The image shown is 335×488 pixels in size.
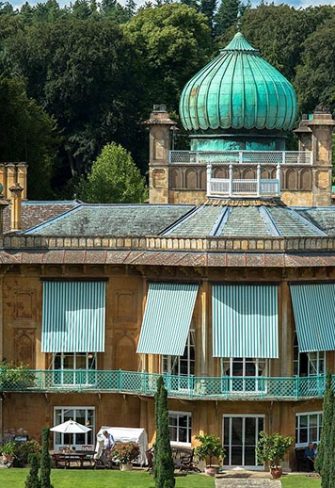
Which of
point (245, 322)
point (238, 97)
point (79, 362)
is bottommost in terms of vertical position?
point (79, 362)

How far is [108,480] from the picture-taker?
65.5 m

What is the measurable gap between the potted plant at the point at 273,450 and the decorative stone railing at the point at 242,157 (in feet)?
76.9

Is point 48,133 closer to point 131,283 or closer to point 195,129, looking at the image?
point 195,129

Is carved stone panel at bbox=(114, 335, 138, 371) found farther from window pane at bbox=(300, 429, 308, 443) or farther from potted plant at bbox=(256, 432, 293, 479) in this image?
→ window pane at bbox=(300, 429, 308, 443)

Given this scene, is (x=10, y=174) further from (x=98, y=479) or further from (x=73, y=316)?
(x=98, y=479)

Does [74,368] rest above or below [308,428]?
above

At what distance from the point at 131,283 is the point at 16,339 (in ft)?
14.5

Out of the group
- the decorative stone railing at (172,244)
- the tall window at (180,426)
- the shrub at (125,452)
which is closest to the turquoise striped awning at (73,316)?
the decorative stone railing at (172,244)

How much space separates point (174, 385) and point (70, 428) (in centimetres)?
377

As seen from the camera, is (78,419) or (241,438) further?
(78,419)

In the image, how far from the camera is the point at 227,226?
7106 centimetres

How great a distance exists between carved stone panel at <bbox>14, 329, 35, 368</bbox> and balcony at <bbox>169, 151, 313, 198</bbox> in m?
8.31

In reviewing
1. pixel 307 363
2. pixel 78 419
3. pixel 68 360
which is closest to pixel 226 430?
pixel 307 363

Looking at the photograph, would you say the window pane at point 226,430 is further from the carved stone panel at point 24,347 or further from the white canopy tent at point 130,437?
the carved stone panel at point 24,347
